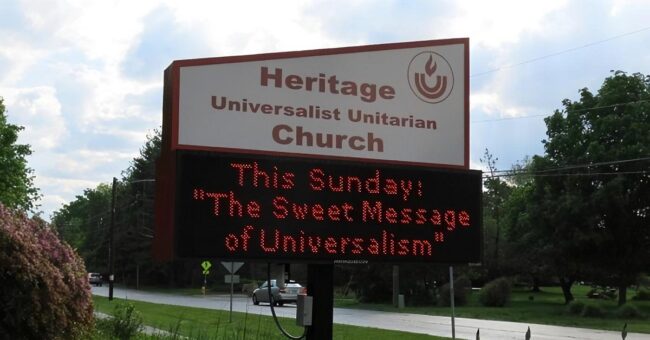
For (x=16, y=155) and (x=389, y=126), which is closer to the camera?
(x=389, y=126)

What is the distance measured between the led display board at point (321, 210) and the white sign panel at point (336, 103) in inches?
23.6

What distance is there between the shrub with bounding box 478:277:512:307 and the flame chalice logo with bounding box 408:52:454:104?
3092cm

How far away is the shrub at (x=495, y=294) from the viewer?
3944 centimetres

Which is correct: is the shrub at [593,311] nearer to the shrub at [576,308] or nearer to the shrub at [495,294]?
the shrub at [576,308]

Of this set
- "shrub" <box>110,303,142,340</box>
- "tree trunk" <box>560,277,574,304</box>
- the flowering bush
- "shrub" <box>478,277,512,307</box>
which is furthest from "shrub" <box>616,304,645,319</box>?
the flowering bush

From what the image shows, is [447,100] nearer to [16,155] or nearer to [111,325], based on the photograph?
[111,325]

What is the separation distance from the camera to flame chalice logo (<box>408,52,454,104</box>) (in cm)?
995

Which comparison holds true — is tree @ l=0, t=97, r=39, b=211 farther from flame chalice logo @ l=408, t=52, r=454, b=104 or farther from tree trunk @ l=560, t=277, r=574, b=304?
flame chalice logo @ l=408, t=52, r=454, b=104

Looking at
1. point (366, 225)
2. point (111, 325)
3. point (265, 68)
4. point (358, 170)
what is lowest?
point (111, 325)

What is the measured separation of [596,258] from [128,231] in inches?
2360

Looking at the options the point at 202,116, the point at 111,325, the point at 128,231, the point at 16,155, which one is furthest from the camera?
the point at 128,231

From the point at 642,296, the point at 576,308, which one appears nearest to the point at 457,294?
the point at 576,308

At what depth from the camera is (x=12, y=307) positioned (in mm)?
7977

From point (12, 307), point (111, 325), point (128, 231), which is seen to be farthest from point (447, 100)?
point (128, 231)
